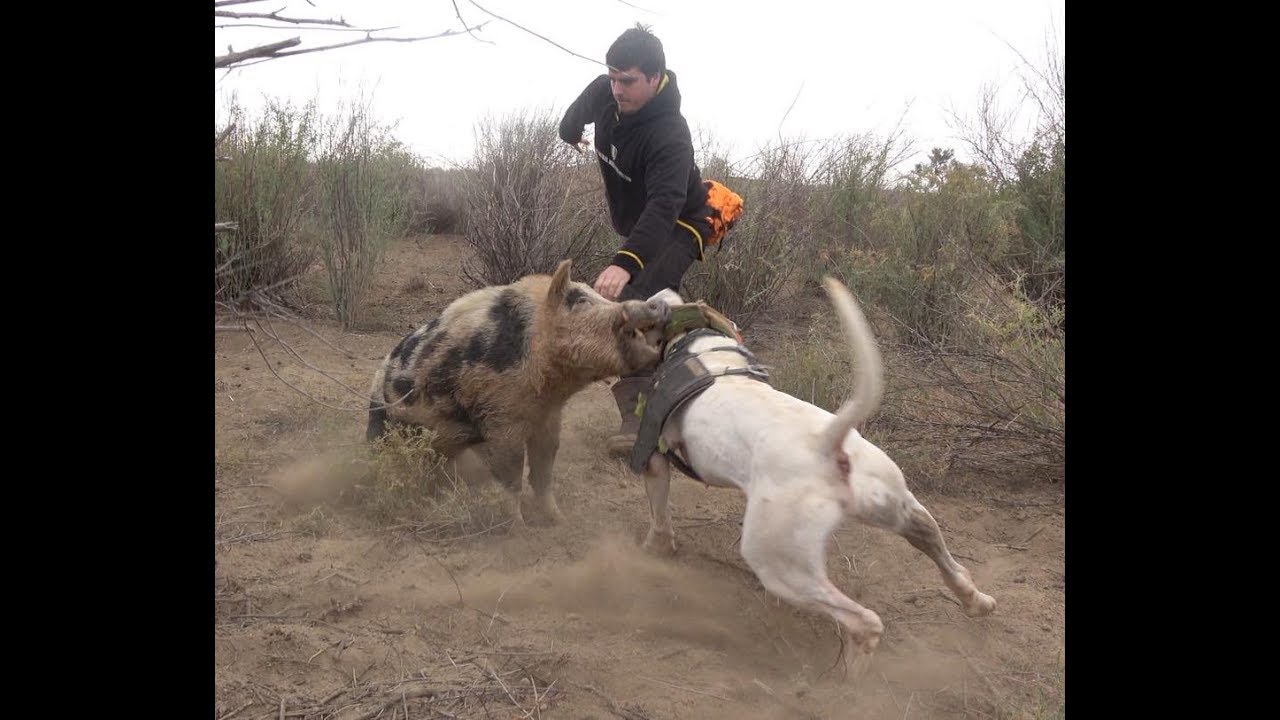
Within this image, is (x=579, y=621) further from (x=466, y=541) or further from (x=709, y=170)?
(x=709, y=170)

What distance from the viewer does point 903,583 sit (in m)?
4.07

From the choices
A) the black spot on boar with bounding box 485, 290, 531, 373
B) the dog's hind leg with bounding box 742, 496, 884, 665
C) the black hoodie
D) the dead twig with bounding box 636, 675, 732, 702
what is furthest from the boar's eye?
the dead twig with bounding box 636, 675, 732, 702

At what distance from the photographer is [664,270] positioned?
203 inches

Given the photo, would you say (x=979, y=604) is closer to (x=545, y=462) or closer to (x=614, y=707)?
(x=614, y=707)

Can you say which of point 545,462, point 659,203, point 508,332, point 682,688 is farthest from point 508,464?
point 682,688

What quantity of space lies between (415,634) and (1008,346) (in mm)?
3646

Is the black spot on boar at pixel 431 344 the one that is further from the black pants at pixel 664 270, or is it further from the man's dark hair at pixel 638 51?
the man's dark hair at pixel 638 51

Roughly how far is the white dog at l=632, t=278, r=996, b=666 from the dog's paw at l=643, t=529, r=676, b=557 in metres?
0.93

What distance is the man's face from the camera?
484cm

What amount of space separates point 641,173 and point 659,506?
83.5 inches

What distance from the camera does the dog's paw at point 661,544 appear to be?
13.8ft

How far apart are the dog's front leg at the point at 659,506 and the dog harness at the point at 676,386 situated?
53mm

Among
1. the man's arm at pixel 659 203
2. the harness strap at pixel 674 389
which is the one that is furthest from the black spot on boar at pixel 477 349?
the harness strap at pixel 674 389

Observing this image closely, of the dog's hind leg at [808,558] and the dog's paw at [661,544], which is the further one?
the dog's paw at [661,544]
